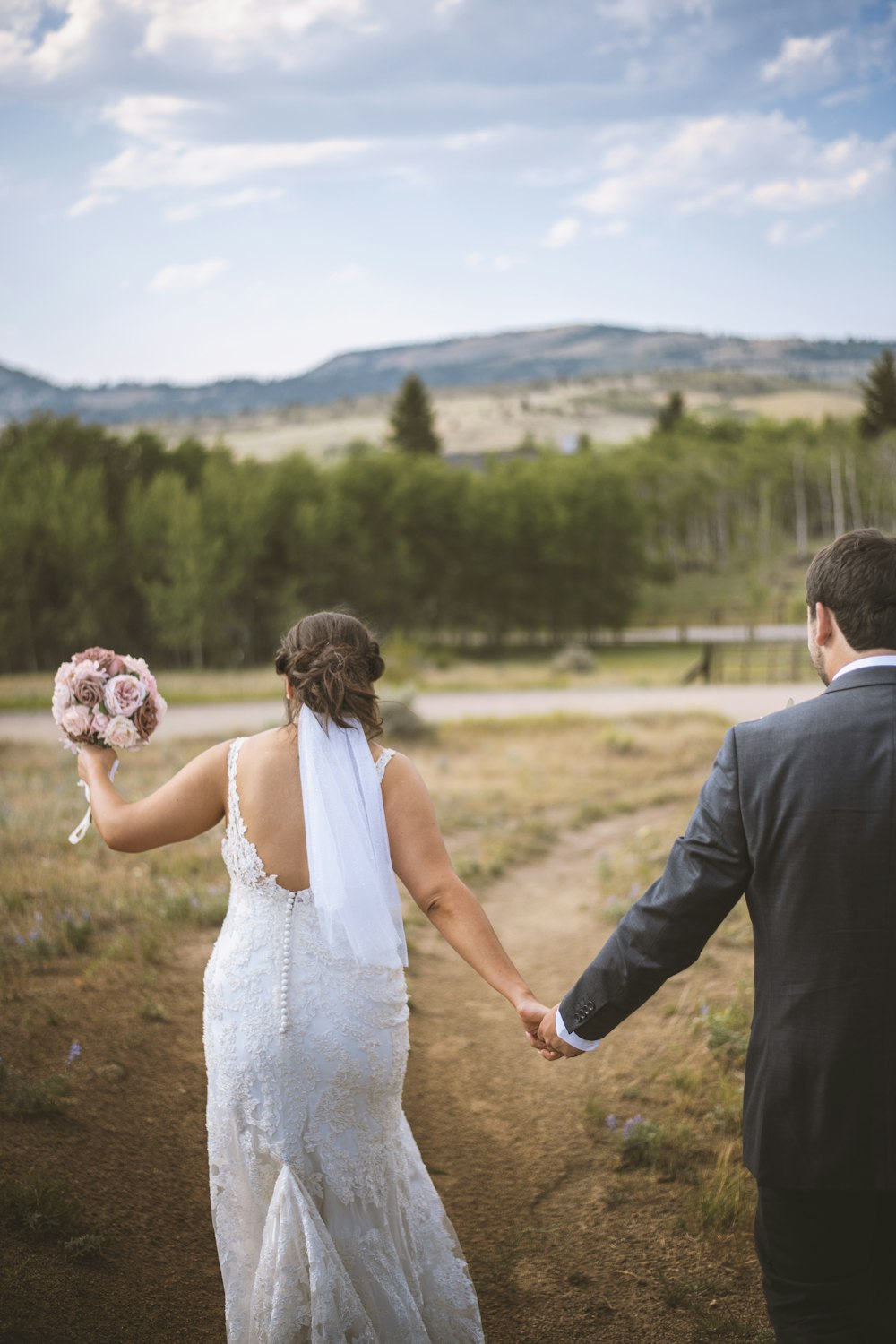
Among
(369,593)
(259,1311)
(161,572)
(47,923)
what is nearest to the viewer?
(259,1311)

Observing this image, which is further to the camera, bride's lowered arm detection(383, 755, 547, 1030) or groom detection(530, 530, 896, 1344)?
bride's lowered arm detection(383, 755, 547, 1030)

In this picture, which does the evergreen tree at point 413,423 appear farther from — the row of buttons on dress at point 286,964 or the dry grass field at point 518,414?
the row of buttons on dress at point 286,964

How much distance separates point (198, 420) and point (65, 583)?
136m

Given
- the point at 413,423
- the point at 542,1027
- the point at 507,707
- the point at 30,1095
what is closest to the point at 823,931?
the point at 542,1027

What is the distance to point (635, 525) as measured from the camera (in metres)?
58.5

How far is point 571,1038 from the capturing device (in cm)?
294

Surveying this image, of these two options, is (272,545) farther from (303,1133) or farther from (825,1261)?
(825,1261)

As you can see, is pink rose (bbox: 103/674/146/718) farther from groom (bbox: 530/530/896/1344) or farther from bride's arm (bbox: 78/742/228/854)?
groom (bbox: 530/530/896/1344)

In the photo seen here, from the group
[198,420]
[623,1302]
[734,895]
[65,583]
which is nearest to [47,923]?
[623,1302]

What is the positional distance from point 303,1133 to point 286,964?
462mm

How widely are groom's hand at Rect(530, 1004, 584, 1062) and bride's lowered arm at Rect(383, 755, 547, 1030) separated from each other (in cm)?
14

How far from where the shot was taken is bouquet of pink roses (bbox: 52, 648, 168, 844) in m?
3.74

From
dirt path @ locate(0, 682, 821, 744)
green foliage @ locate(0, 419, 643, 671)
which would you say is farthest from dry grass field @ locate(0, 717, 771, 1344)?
green foliage @ locate(0, 419, 643, 671)

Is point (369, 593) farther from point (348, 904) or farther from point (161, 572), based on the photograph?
point (348, 904)
